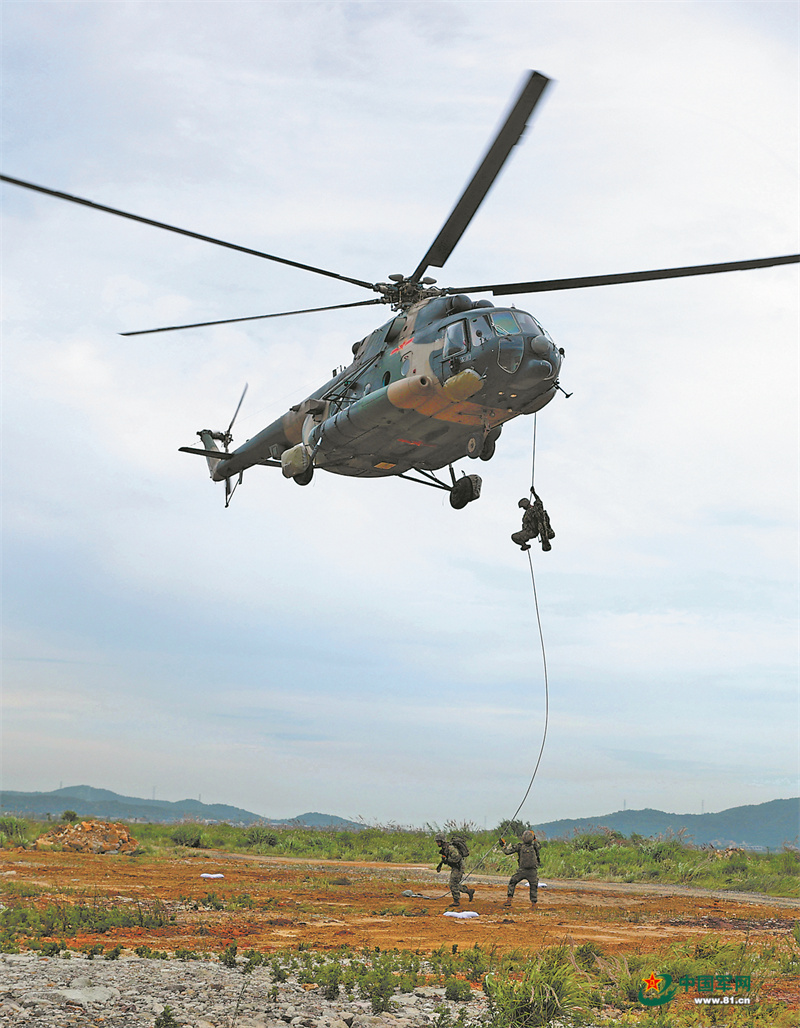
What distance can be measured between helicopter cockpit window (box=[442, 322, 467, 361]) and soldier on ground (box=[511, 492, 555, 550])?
2.21 metres

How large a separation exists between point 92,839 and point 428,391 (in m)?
20.5

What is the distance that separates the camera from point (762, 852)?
89.0 ft

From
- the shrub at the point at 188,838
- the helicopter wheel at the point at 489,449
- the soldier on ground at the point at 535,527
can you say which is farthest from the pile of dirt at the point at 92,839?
the soldier on ground at the point at 535,527

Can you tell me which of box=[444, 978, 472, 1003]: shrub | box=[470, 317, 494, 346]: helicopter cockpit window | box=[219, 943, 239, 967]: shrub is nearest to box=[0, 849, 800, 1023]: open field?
box=[219, 943, 239, 967]: shrub

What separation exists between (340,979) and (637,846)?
2037 cm

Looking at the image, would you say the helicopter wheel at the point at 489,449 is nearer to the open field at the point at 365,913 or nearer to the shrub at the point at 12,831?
the open field at the point at 365,913

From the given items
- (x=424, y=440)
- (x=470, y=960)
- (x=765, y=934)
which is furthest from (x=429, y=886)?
(x=424, y=440)

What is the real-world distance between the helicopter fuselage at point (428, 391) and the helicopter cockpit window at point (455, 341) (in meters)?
0.01

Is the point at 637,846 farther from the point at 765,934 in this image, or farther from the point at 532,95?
the point at 532,95

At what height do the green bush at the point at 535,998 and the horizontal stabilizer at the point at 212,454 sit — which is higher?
the horizontal stabilizer at the point at 212,454

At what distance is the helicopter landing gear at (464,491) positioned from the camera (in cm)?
1404

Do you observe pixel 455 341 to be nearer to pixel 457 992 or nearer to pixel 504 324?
pixel 504 324

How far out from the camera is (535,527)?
1155cm

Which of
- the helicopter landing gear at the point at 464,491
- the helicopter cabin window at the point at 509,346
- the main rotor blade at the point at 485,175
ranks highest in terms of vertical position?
the main rotor blade at the point at 485,175
